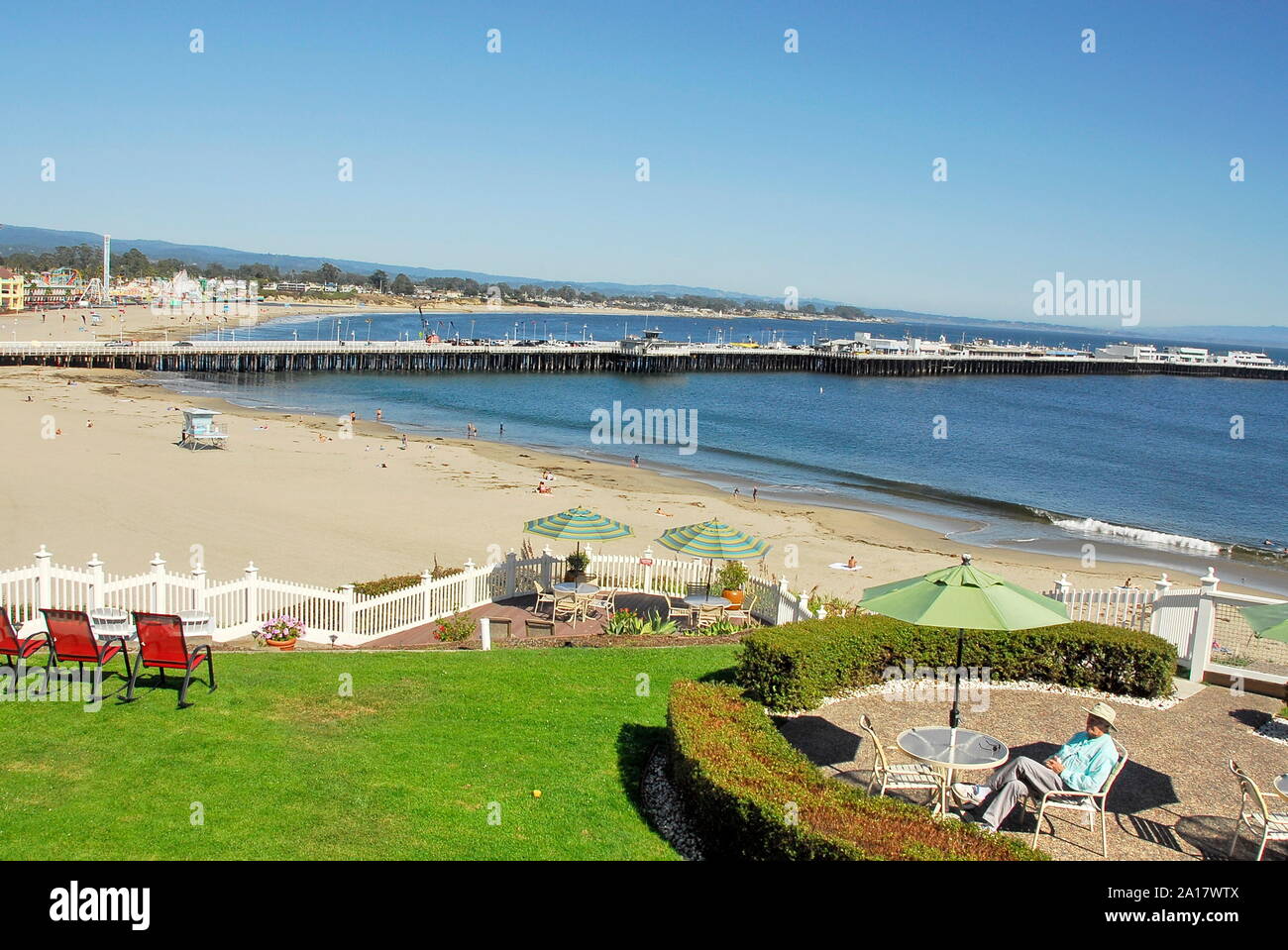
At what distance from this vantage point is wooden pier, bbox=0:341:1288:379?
6869 centimetres

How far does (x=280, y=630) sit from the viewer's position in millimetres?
13867

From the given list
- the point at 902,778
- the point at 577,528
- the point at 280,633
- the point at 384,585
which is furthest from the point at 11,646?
the point at 577,528

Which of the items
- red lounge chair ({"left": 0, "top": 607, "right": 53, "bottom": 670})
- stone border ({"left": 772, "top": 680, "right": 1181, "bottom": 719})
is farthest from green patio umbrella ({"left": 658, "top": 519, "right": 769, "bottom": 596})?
red lounge chair ({"left": 0, "top": 607, "right": 53, "bottom": 670})

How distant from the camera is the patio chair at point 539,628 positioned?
49.3 ft

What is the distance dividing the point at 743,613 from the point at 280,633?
23.3 ft

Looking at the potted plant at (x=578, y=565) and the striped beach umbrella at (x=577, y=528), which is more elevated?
the striped beach umbrella at (x=577, y=528)

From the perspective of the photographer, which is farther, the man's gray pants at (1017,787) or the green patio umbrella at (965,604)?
the green patio umbrella at (965,604)

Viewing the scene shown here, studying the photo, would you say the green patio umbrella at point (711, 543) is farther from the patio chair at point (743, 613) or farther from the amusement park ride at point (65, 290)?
the amusement park ride at point (65, 290)

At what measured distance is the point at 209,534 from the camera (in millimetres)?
24109

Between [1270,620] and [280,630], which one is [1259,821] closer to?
[1270,620]

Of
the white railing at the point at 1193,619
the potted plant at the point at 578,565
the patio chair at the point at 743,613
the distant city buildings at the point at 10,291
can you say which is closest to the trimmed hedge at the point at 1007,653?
the white railing at the point at 1193,619

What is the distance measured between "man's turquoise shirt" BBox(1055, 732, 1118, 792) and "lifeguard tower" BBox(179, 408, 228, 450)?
38.0 meters

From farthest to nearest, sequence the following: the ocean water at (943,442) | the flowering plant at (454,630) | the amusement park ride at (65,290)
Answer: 1. the amusement park ride at (65,290)
2. the ocean water at (943,442)
3. the flowering plant at (454,630)

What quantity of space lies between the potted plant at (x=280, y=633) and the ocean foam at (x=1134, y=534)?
98.0 ft
